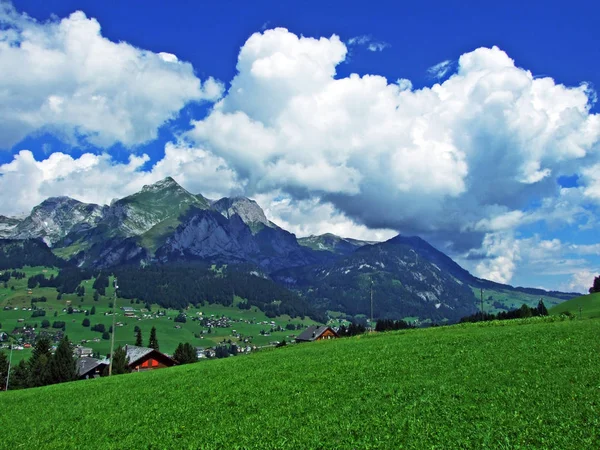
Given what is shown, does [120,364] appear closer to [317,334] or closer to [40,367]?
[40,367]

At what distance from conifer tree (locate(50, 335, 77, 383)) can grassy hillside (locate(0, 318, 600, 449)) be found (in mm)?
70134

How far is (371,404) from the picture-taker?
77.5ft

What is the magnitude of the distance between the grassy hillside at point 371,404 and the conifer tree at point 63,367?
230 ft

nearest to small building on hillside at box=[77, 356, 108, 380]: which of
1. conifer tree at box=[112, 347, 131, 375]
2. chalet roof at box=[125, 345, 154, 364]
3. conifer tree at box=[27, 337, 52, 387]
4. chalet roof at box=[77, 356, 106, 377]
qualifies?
chalet roof at box=[77, 356, 106, 377]

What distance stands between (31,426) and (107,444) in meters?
11.2

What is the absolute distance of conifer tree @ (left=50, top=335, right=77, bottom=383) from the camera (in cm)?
10294

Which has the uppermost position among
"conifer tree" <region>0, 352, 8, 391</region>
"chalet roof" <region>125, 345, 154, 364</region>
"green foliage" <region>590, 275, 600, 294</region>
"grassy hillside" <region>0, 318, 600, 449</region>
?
"green foliage" <region>590, 275, 600, 294</region>

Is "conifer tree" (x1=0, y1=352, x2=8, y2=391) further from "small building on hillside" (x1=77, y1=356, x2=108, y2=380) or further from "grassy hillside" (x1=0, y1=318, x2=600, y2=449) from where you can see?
"grassy hillside" (x1=0, y1=318, x2=600, y2=449)

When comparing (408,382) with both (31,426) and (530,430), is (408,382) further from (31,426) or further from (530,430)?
(31,426)

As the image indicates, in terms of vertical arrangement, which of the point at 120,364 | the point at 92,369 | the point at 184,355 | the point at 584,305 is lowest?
the point at 184,355

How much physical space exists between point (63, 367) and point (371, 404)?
102 metres

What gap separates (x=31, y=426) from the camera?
31016 mm

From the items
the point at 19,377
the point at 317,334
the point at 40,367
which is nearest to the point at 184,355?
the point at 40,367

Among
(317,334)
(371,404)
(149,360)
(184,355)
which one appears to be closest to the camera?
(371,404)
